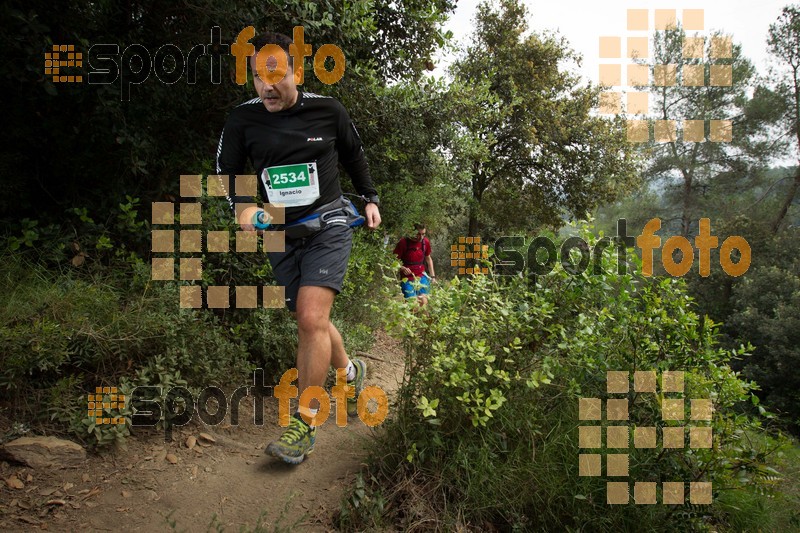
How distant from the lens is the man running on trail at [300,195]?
296 cm

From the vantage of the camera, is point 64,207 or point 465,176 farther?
point 465,176

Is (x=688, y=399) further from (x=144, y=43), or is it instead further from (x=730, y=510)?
(x=144, y=43)

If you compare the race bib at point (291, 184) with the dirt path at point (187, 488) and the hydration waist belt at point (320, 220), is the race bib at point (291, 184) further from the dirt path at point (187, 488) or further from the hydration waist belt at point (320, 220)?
the dirt path at point (187, 488)

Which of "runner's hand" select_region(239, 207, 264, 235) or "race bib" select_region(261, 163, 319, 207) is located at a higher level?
"race bib" select_region(261, 163, 319, 207)

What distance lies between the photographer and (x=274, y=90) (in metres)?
2.95

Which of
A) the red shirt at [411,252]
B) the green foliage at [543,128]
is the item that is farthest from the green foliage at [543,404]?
the green foliage at [543,128]

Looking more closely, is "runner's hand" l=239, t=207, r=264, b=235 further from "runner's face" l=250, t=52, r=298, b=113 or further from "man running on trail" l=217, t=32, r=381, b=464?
"runner's face" l=250, t=52, r=298, b=113

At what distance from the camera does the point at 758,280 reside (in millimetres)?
17922

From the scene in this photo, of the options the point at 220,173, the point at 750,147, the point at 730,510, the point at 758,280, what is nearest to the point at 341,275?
the point at 220,173

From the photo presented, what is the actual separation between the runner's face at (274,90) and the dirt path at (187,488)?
2.18 m

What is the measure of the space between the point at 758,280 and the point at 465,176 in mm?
14823

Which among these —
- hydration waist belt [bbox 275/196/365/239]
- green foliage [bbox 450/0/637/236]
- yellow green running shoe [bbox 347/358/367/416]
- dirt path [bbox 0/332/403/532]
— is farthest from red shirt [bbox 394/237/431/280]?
green foliage [bbox 450/0/637/236]

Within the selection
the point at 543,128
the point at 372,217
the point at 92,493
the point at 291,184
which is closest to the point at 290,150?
Result: the point at 291,184

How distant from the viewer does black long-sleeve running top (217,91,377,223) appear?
10.00 feet
